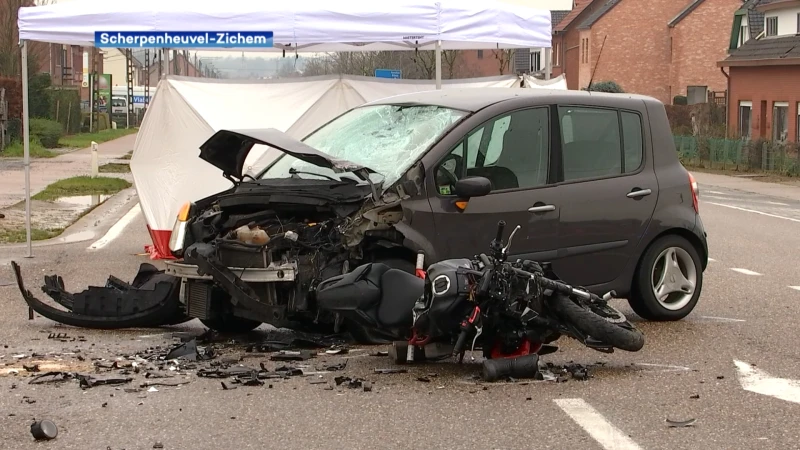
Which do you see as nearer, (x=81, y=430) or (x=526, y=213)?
(x=81, y=430)

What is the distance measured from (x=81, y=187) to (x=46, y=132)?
17.3m

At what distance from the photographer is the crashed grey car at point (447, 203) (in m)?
7.82

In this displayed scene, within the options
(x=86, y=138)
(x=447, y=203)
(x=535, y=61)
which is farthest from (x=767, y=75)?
(x=535, y=61)

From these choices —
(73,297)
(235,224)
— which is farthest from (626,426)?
(73,297)

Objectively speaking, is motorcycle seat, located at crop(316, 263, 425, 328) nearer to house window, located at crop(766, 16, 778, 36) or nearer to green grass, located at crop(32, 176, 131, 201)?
green grass, located at crop(32, 176, 131, 201)

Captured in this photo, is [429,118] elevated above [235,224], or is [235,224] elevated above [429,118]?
[429,118]

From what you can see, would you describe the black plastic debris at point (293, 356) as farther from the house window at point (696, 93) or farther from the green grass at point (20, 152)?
the house window at point (696, 93)

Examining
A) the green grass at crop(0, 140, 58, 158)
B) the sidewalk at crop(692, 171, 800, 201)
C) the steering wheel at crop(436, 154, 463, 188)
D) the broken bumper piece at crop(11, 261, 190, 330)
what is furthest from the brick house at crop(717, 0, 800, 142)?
the broken bumper piece at crop(11, 261, 190, 330)

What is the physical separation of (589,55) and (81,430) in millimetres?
69930

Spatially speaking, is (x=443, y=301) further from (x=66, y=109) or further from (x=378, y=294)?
(x=66, y=109)

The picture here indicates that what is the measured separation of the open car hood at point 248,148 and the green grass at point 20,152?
27207mm

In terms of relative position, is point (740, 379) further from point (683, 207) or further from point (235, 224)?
point (235, 224)

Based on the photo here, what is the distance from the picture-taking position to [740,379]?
7168mm

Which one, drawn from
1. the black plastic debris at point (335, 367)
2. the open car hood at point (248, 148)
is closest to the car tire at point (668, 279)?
the open car hood at point (248, 148)
